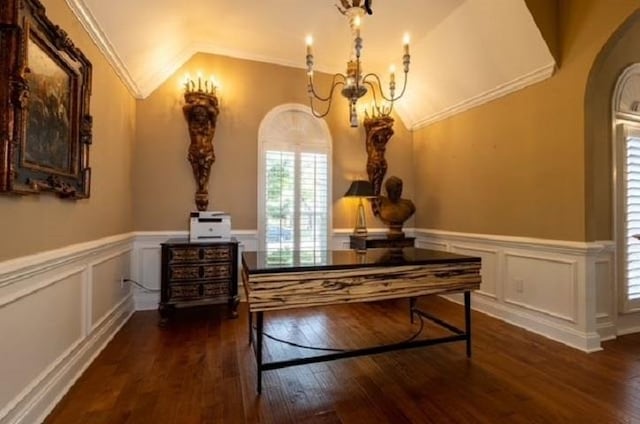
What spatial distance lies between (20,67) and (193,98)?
238 centimetres

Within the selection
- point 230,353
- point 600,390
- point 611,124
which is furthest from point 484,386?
→ point 611,124

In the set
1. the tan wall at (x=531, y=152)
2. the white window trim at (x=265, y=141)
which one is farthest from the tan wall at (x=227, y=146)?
the tan wall at (x=531, y=152)

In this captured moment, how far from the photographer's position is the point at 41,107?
73.6 inches

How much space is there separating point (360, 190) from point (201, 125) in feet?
6.99

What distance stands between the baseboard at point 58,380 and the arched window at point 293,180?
2.00 m

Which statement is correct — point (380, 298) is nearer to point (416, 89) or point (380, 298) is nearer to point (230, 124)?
point (230, 124)

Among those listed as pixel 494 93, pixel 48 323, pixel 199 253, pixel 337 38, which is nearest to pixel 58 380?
pixel 48 323

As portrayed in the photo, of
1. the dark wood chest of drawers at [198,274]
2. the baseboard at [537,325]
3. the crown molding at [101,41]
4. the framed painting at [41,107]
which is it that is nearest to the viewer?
the framed painting at [41,107]

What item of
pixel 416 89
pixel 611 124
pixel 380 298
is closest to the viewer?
pixel 380 298

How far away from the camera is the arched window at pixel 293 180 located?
171 inches

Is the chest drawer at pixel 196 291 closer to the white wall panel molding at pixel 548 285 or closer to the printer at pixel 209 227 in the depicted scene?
the printer at pixel 209 227

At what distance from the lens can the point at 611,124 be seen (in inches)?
118

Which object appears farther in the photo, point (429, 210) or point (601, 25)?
point (429, 210)

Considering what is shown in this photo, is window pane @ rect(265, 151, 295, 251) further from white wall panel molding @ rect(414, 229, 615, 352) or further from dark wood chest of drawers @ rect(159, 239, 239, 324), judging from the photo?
white wall panel molding @ rect(414, 229, 615, 352)
